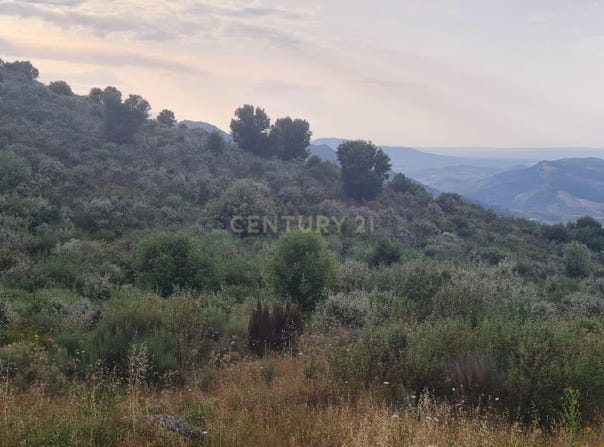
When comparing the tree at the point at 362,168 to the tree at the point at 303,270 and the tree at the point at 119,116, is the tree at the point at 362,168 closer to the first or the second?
the tree at the point at 119,116

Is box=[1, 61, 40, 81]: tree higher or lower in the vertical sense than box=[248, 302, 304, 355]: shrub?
higher

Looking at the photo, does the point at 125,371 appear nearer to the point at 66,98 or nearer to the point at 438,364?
the point at 438,364

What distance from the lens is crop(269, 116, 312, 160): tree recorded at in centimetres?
3778

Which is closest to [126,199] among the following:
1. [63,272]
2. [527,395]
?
[63,272]

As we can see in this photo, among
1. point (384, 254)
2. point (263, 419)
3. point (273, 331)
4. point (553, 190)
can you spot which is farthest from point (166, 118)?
point (553, 190)

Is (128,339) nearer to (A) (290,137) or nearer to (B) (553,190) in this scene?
(A) (290,137)

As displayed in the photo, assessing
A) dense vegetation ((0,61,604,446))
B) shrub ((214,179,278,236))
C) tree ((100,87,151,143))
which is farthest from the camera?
tree ((100,87,151,143))

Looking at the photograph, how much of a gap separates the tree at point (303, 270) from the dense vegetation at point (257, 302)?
0.15 feet

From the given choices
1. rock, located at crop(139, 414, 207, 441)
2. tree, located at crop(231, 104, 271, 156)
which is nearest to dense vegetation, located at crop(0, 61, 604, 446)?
rock, located at crop(139, 414, 207, 441)

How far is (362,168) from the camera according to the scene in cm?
3325

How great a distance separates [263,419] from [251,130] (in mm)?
34145

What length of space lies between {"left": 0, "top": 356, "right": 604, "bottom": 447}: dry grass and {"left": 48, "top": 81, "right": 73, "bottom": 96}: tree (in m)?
41.6

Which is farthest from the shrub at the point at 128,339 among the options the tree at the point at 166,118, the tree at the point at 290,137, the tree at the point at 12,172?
the tree at the point at 166,118

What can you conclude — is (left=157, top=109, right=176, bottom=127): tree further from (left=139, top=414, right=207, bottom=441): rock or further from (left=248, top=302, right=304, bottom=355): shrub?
(left=139, top=414, right=207, bottom=441): rock
